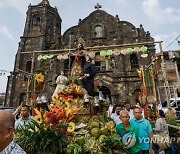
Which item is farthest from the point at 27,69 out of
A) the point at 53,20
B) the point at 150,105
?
the point at 150,105

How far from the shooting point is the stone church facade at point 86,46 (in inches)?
733

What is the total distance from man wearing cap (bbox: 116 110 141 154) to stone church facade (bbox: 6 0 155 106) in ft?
45.5

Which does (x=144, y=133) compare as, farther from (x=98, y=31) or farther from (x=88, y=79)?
(x=98, y=31)

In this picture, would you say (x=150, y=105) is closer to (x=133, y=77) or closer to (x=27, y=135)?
(x=133, y=77)

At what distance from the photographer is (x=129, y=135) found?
3.70 meters

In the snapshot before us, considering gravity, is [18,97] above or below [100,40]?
below

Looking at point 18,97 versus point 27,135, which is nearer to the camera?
point 27,135

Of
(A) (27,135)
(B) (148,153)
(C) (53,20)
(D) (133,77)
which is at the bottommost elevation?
(B) (148,153)

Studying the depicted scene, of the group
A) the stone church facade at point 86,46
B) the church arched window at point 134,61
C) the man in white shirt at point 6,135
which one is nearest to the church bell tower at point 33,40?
the stone church facade at point 86,46

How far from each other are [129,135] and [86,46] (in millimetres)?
17764

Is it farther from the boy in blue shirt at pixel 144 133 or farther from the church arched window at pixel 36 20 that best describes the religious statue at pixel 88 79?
the church arched window at pixel 36 20

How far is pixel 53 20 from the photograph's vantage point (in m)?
27.0

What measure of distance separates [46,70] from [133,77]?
1004 centimetres

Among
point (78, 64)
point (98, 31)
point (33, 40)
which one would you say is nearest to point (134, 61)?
point (98, 31)
